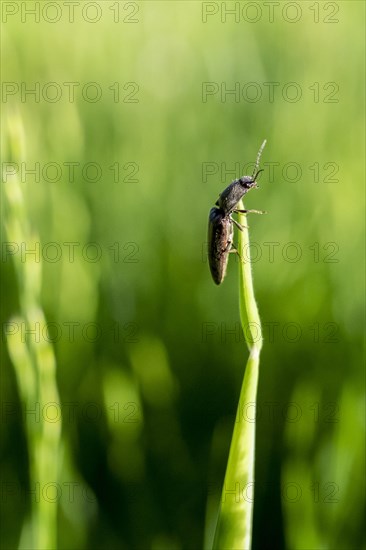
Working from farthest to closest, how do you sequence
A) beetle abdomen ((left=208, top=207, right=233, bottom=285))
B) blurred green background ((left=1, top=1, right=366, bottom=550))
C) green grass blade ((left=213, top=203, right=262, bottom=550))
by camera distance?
beetle abdomen ((left=208, top=207, right=233, bottom=285))
blurred green background ((left=1, top=1, right=366, bottom=550))
green grass blade ((left=213, top=203, right=262, bottom=550))

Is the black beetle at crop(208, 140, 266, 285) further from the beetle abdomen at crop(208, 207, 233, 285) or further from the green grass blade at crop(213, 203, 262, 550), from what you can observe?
the green grass blade at crop(213, 203, 262, 550)

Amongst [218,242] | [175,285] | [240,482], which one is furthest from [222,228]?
[240,482]

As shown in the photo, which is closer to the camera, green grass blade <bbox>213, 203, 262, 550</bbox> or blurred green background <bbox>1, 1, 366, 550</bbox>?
green grass blade <bbox>213, 203, 262, 550</bbox>

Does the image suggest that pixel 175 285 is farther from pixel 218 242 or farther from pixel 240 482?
pixel 240 482

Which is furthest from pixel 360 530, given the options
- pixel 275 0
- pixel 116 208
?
pixel 275 0

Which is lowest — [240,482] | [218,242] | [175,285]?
[240,482]

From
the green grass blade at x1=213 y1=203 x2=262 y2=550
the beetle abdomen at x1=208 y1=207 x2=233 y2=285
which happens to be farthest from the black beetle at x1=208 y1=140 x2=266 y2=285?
the green grass blade at x1=213 y1=203 x2=262 y2=550

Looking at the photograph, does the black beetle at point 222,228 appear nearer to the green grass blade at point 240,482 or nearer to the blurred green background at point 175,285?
the blurred green background at point 175,285
